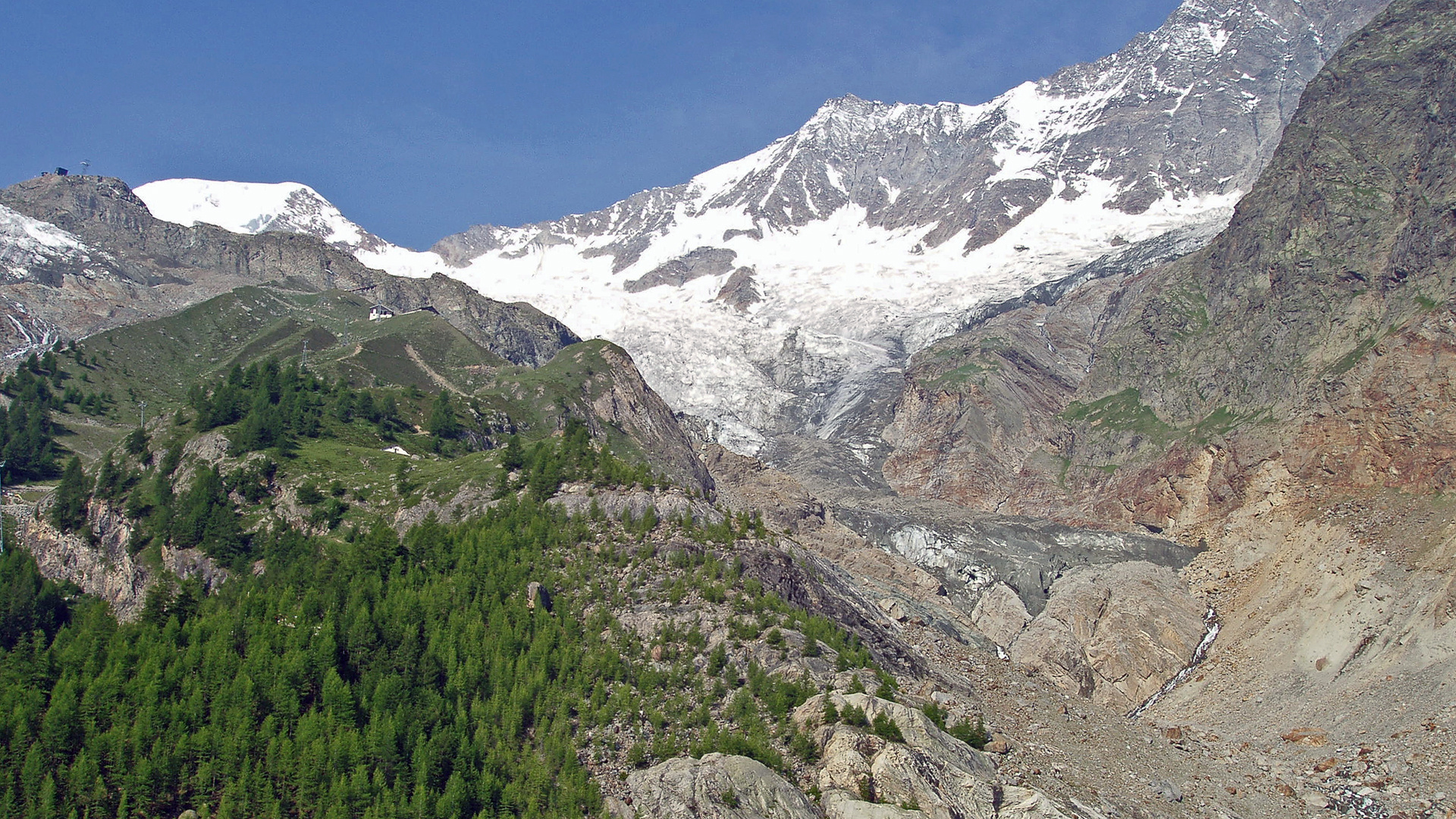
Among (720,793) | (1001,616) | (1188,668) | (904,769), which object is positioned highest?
(904,769)

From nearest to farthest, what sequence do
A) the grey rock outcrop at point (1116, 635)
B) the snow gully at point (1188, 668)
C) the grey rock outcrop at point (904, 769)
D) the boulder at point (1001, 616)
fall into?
the grey rock outcrop at point (904, 769)
the snow gully at point (1188, 668)
the grey rock outcrop at point (1116, 635)
the boulder at point (1001, 616)

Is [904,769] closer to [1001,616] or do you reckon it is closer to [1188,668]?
[1188,668]

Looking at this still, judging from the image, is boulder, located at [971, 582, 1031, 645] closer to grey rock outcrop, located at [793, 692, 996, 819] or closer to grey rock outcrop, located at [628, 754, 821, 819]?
grey rock outcrop, located at [793, 692, 996, 819]

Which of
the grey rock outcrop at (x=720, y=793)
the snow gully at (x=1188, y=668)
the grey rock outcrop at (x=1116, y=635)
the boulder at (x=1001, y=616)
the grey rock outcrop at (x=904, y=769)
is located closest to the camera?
the grey rock outcrop at (x=720, y=793)

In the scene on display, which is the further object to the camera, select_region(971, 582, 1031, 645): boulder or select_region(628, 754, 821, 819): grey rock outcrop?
select_region(971, 582, 1031, 645): boulder

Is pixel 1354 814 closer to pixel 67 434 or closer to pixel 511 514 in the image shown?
pixel 511 514

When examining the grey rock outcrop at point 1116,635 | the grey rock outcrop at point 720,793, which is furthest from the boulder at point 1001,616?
the grey rock outcrop at point 720,793

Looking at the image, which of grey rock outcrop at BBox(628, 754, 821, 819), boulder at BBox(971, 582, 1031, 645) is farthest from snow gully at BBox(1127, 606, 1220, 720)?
grey rock outcrop at BBox(628, 754, 821, 819)

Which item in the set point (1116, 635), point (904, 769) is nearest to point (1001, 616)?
point (1116, 635)

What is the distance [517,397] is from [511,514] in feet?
344

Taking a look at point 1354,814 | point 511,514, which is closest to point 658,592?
point 511,514

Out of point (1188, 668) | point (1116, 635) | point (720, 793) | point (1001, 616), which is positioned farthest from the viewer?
point (1001, 616)

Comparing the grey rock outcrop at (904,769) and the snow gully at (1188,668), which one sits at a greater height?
the grey rock outcrop at (904,769)

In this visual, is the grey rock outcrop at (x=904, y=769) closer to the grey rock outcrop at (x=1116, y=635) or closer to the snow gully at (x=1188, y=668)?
the snow gully at (x=1188, y=668)
